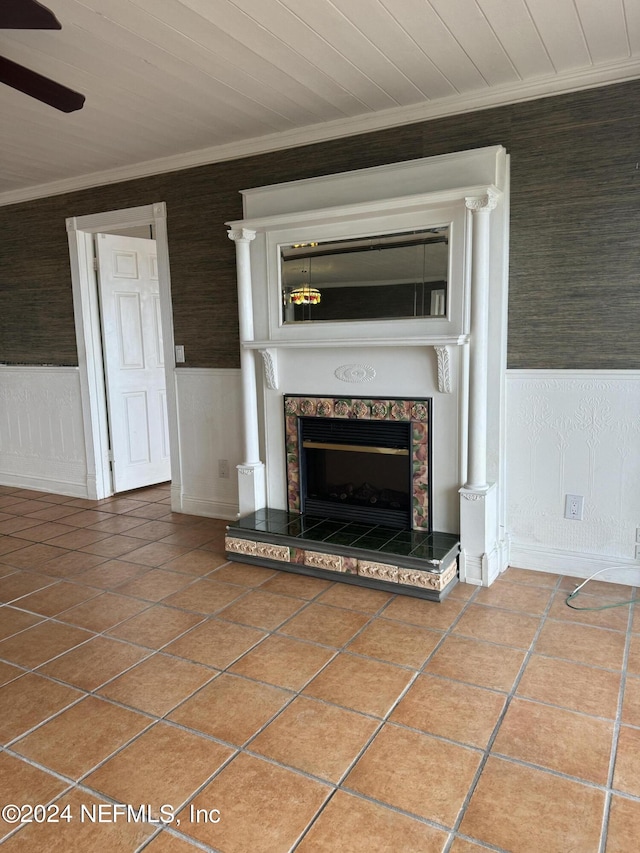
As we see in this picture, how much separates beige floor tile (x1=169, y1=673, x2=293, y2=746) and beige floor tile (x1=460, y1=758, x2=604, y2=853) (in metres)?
0.75

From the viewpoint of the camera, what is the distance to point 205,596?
3166 millimetres

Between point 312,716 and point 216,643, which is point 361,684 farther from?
point 216,643

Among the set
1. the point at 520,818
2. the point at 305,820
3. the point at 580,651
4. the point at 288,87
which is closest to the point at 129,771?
the point at 305,820

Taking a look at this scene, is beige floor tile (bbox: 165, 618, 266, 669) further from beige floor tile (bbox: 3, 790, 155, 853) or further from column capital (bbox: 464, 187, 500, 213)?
column capital (bbox: 464, 187, 500, 213)

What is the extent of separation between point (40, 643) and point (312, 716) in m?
1.34

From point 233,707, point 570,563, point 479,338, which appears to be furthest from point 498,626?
point 479,338

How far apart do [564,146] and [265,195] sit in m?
1.69

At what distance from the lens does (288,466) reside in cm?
387

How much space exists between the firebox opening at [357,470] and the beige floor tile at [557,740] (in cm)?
146

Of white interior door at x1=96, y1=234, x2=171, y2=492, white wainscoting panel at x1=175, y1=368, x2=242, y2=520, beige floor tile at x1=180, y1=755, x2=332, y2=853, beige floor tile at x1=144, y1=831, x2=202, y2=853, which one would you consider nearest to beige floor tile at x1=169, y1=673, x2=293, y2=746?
beige floor tile at x1=180, y1=755, x2=332, y2=853

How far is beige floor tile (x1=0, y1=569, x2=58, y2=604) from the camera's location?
3249mm

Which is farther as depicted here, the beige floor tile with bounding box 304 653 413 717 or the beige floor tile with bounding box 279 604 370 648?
the beige floor tile with bounding box 279 604 370 648

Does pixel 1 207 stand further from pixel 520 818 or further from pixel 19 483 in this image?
pixel 520 818

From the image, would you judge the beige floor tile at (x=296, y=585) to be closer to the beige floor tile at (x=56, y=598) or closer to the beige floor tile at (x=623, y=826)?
the beige floor tile at (x=56, y=598)
